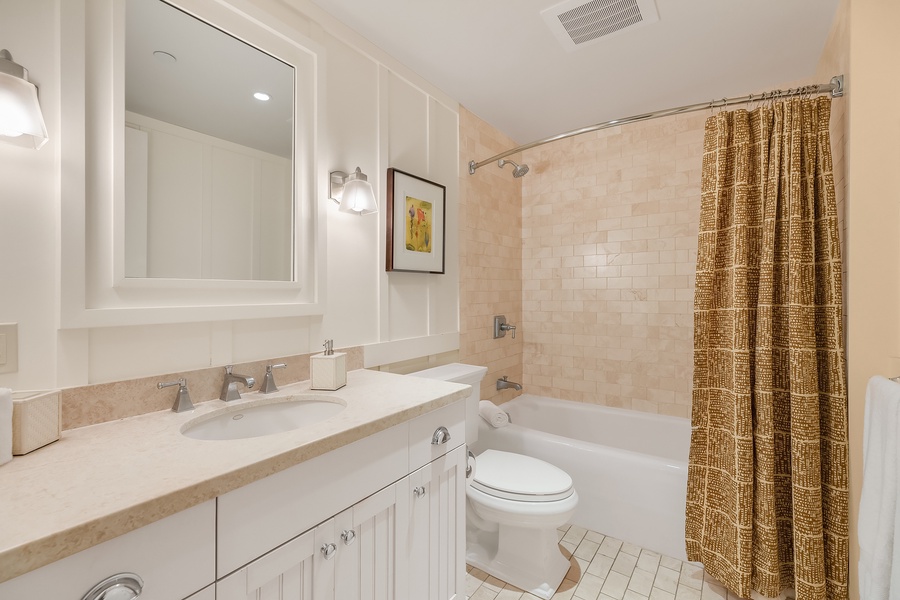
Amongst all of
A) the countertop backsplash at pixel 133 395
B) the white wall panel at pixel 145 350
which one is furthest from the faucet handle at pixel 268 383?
the white wall panel at pixel 145 350

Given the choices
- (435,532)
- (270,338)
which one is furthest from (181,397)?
(435,532)

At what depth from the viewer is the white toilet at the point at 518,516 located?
161cm

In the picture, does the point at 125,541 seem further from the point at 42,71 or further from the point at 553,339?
the point at 553,339

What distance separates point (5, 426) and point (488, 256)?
2286mm

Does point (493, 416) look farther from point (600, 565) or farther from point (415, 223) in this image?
point (415, 223)

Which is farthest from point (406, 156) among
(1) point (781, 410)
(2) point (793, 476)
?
(2) point (793, 476)

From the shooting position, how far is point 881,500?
1082 millimetres

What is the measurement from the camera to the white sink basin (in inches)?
44.9

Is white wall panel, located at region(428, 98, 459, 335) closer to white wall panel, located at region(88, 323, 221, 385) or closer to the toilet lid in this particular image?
the toilet lid

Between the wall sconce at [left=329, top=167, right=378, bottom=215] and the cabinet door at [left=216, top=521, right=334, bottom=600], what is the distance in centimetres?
112

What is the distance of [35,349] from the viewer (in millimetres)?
964

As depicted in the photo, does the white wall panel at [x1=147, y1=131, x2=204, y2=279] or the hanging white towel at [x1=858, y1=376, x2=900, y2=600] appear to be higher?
the white wall panel at [x1=147, y1=131, x2=204, y2=279]

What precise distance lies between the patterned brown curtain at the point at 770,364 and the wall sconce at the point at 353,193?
144 centimetres

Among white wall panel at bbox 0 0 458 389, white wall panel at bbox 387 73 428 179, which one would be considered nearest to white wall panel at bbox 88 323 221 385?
white wall panel at bbox 0 0 458 389
